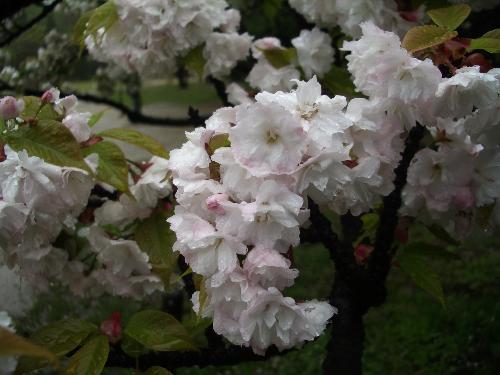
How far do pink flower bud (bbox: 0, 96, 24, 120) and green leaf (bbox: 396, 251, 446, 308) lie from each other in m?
1.00

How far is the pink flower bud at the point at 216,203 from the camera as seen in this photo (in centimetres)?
96

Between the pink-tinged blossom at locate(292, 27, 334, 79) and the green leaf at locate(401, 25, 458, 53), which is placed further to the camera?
the pink-tinged blossom at locate(292, 27, 334, 79)

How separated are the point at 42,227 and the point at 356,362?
1.09 metres

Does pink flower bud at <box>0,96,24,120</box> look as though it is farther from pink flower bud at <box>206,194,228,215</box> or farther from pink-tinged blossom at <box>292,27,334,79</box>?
pink-tinged blossom at <box>292,27,334,79</box>

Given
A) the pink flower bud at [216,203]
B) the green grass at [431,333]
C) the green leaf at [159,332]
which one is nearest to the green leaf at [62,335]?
the green leaf at [159,332]

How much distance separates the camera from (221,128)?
3.55 feet

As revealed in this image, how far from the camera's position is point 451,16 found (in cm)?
122

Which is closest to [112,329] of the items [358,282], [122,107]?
[358,282]

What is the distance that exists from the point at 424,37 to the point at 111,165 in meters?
0.74

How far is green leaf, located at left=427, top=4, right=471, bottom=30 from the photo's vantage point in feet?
3.90

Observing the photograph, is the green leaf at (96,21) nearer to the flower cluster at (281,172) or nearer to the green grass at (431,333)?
the flower cluster at (281,172)

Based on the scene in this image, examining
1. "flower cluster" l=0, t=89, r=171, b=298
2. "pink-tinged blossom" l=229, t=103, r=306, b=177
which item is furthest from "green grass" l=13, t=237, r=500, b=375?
"pink-tinged blossom" l=229, t=103, r=306, b=177

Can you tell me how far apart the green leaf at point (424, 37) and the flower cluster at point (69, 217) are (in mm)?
736

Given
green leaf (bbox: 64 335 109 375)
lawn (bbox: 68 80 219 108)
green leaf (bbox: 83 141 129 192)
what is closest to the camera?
green leaf (bbox: 64 335 109 375)
